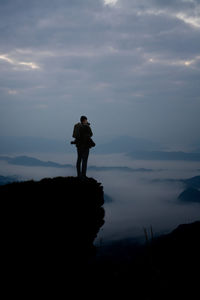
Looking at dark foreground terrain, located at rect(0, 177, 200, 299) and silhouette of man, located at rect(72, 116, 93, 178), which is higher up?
silhouette of man, located at rect(72, 116, 93, 178)

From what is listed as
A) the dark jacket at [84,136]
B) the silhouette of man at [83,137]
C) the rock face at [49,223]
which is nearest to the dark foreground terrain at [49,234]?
the rock face at [49,223]

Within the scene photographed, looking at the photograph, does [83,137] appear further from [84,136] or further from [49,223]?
[49,223]

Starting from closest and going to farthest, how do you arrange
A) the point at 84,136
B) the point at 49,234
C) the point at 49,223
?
1. the point at 49,234
2. the point at 49,223
3. the point at 84,136

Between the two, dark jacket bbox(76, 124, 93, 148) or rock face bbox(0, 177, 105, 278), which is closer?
rock face bbox(0, 177, 105, 278)

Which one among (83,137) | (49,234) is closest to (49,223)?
(49,234)

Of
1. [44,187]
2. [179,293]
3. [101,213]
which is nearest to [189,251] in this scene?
[179,293]

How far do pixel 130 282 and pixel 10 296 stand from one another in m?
26.2

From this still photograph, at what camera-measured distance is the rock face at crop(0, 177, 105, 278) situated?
11250mm

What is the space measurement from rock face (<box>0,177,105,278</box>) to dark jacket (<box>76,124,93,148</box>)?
216 cm

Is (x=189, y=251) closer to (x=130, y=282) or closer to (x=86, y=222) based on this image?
(x=130, y=282)

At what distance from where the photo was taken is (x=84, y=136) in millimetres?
15117

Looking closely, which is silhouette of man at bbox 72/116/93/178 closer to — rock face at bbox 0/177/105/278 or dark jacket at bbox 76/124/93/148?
dark jacket at bbox 76/124/93/148

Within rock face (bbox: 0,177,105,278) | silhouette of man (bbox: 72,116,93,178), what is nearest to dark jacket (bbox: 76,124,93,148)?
silhouette of man (bbox: 72,116,93,178)

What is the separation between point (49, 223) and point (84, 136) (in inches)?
210
